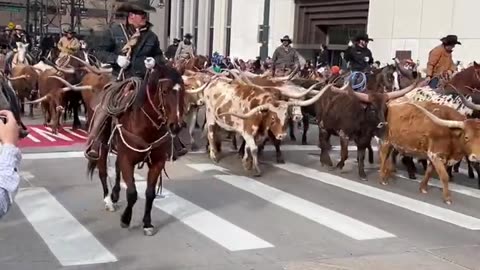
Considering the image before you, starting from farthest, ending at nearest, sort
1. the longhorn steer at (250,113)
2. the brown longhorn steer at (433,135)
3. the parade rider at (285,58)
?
the parade rider at (285,58), the longhorn steer at (250,113), the brown longhorn steer at (433,135)

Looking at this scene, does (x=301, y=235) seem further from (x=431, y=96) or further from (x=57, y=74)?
(x=57, y=74)

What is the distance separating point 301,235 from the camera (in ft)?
26.0

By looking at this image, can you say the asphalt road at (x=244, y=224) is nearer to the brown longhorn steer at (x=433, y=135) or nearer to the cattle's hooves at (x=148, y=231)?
the cattle's hooves at (x=148, y=231)

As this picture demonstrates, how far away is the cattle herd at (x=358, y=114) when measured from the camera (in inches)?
398

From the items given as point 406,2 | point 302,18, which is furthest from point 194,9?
point 406,2

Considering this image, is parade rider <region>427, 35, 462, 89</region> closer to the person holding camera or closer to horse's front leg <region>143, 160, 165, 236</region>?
horse's front leg <region>143, 160, 165, 236</region>

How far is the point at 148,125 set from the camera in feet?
24.9

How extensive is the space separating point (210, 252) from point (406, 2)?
15.9 metres

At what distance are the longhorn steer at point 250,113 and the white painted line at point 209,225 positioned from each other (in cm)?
211

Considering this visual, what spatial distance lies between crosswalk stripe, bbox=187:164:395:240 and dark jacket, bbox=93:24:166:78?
2707 millimetres

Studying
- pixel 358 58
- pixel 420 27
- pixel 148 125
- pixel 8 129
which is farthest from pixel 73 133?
pixel 8 129

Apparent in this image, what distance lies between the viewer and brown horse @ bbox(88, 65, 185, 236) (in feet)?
24.2

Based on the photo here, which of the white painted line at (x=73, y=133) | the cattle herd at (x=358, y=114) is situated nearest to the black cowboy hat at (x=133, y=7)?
the cattle herd at (x=358, y=114)

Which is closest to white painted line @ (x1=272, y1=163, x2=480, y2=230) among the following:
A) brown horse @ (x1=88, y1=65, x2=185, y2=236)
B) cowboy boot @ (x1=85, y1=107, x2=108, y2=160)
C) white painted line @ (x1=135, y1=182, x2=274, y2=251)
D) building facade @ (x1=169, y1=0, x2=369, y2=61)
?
white painted line @ (x1=135, y1=182, x2=274, y2=251)
